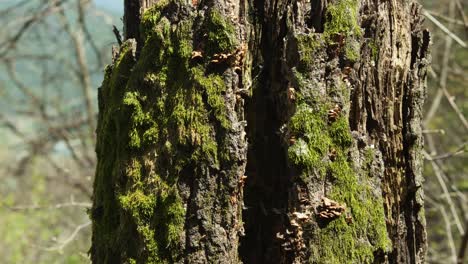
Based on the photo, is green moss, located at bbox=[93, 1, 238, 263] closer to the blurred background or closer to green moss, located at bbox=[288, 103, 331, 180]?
green moss, located at bbox=[288, 103, 331, 180]

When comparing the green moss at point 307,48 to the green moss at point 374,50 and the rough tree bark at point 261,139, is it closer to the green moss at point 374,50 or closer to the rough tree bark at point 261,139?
the rough tree bark at point 261,139

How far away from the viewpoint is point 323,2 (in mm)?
2188

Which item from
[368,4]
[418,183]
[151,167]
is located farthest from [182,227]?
[368,4]

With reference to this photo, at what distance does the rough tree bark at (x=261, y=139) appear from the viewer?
2.00 meters

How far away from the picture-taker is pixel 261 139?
2207 mm

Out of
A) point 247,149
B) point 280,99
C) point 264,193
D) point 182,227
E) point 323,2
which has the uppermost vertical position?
point 323,2

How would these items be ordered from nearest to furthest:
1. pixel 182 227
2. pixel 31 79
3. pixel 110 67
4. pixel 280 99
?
pixel 182 227, pixel 280 99, pixel 110 67, pixel 31 79

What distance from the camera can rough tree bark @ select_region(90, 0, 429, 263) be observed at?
200 centimetres

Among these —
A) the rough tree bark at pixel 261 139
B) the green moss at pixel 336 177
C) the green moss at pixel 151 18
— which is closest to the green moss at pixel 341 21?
the rough tree bark at pixel 261 139

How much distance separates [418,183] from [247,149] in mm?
697

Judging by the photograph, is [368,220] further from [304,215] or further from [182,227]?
[182,227]

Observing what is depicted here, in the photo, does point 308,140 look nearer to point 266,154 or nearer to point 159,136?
point 266,154

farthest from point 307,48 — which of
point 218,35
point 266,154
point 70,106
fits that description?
point 70,106

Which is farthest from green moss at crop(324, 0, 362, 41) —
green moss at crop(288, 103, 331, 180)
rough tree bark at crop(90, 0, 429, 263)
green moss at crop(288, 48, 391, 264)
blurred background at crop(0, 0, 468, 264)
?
blurred background at crop(0, 0, 468, 264)
